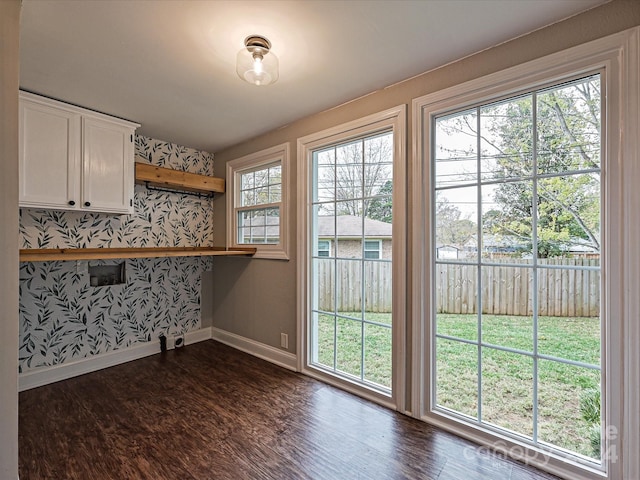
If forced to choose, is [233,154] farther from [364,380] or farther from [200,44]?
[364,380]

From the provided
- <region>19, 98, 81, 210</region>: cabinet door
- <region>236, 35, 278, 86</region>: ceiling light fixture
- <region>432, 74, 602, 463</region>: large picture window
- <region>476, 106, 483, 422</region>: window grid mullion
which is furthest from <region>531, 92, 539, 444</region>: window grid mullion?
<region>19, 98, 81, 210</region>: cabinet door

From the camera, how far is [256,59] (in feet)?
5.23

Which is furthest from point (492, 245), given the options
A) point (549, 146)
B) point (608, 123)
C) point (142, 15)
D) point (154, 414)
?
point (154, 414)

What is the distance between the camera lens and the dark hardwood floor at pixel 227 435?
1511 millimetres

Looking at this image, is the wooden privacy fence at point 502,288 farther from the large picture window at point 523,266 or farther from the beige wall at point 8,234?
the beige wall at point 8,234

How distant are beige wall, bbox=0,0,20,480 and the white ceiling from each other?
0.50 meters

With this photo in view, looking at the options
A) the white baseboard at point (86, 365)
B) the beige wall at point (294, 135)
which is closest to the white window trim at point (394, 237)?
the beige wall at point (294, 135)

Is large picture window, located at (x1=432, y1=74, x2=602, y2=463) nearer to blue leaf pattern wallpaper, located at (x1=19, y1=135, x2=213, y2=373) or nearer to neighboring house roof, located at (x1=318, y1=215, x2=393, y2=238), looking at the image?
neighboring house roof, located at (x1=318, y1=215, x2=393, y2=238)

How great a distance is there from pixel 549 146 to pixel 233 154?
2.87 metres

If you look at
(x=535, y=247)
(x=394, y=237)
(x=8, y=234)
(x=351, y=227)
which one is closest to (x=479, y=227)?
(x=535, y=247)

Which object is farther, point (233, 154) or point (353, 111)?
point (233, 154)

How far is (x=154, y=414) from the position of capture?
2008mm

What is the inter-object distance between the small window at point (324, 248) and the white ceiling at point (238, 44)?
1.11 metres

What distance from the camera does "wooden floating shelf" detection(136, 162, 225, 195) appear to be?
111 inches
